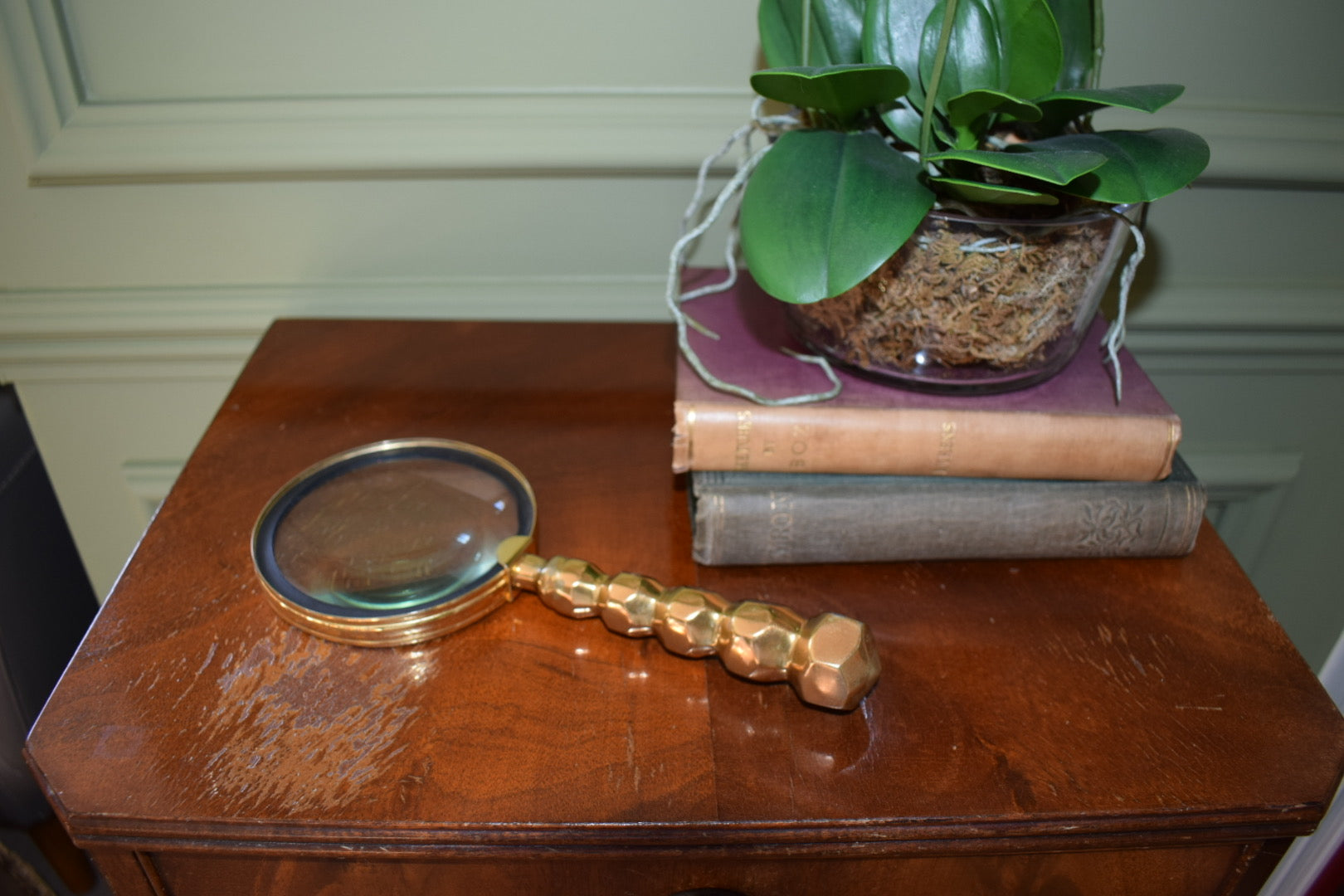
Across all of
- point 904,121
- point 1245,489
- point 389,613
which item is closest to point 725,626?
point 389,613

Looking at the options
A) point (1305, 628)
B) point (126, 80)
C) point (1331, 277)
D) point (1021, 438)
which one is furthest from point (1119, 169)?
point (1305, 628)

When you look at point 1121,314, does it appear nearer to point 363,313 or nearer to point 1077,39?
point 1077,39

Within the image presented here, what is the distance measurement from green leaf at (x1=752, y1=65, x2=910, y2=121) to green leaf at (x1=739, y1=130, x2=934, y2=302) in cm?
2

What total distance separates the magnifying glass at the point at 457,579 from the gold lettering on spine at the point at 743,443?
Answer: 70mm

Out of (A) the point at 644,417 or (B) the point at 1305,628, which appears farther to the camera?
(B) the point at 1305,628

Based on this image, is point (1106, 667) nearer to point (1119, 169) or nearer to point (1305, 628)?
point (1119, 169)

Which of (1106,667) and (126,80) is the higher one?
(126,80)

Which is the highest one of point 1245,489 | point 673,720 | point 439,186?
point 439,186

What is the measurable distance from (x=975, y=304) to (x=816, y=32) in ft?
0.51

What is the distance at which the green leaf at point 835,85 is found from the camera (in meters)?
0.35

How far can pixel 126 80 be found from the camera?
57 cm

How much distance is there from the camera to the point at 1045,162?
0.32 m

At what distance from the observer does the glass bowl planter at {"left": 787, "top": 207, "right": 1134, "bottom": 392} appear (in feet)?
1.27

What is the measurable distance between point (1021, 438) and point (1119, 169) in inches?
5.0
